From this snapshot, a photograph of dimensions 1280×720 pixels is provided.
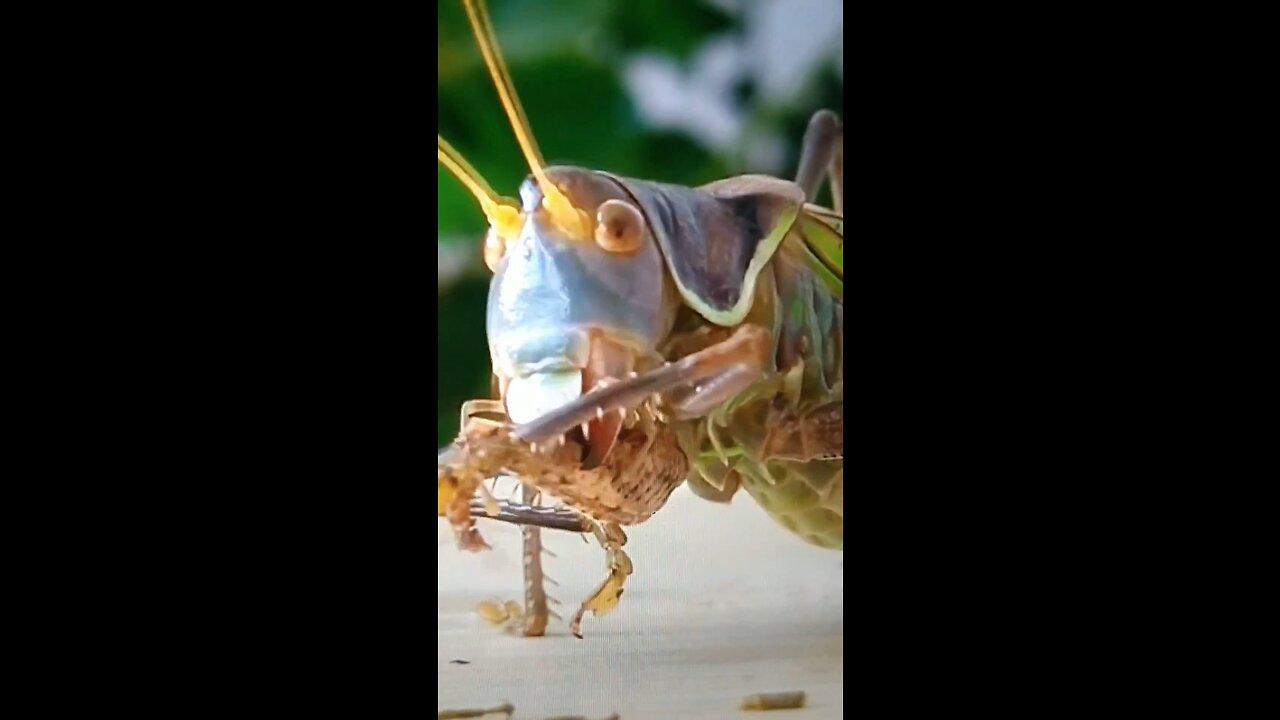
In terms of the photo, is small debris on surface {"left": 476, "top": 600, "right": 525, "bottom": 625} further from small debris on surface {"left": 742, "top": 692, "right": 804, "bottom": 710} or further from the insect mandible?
small debris on surface {"left": 742, "top": 692, "right": 804, "bottom": 710}

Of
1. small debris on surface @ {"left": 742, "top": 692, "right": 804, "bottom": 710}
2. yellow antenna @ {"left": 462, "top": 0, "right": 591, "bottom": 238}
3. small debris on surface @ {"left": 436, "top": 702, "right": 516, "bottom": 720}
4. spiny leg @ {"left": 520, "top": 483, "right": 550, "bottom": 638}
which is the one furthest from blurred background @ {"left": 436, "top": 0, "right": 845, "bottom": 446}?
small debris on surface @ {"left": 742, "top": 692, "right": 804, "bottom": 710}

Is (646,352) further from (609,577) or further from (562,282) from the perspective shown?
(609,577)

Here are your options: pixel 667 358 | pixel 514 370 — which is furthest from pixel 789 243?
pixel 514 370

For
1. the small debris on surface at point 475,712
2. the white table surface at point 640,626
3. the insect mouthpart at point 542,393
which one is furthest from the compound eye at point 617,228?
the small debris on surface at point 475,712

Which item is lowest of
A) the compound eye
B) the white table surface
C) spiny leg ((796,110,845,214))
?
the white table surface

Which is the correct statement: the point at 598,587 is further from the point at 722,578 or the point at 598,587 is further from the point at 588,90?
the point at 588,90

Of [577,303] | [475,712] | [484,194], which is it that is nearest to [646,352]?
[577,303]
